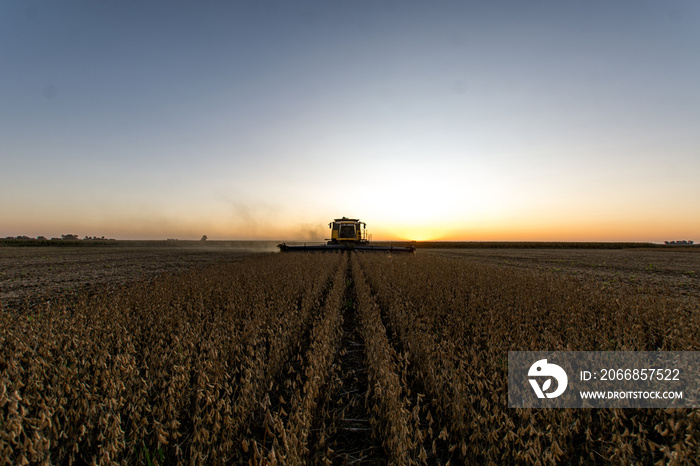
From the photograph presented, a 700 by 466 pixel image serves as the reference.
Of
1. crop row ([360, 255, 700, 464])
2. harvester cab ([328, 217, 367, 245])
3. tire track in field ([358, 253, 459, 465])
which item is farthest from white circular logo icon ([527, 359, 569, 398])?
harvester cab ([328, 217, 367, 245])

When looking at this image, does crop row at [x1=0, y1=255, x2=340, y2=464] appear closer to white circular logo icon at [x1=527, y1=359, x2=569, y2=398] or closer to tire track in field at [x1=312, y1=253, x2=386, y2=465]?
tire track in field at [x1=312, y1=253, x2=386, y2=465]

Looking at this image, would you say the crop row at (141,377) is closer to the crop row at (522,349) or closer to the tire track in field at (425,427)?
the tire track in field at (425,427)

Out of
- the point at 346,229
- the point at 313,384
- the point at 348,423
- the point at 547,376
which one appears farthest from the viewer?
the point at 346,229

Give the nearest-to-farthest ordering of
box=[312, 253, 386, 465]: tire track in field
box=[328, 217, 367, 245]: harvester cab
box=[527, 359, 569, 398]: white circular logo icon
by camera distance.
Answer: box=[312, 253, 386, 465]: tire track in field → box=[527, 359, 569, 398]: white circular logo icon → box=[328, 217, 367, 245]: harvester cab

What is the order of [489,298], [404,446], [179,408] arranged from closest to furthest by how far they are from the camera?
[404,446]
[179,408]
[489,298]

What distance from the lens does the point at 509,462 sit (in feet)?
7.54

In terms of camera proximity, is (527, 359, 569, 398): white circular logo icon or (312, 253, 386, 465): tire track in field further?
(527, 359, 569, 398): white circular logo icon

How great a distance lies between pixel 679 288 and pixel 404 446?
50.0ft

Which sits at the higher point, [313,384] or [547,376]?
[313,384]

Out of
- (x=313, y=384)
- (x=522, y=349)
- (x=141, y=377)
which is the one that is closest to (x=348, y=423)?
(x=313, y=384)

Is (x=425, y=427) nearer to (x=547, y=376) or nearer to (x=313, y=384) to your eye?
(x=313, y=384)

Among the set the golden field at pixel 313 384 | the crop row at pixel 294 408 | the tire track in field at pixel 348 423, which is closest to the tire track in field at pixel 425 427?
the golden field at pixel 313 384

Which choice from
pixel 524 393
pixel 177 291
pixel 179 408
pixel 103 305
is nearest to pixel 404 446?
pixel 524 393

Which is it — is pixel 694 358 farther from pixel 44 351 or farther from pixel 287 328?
pixel 44 351
